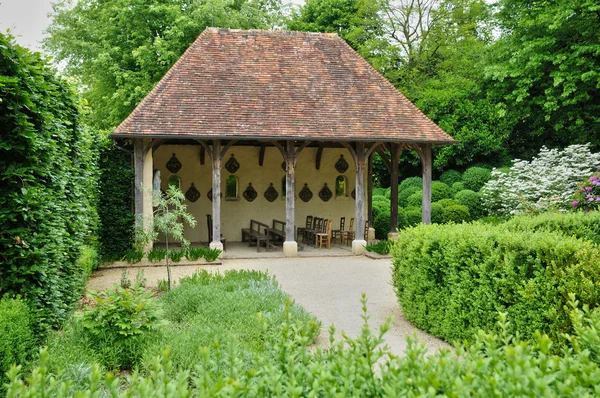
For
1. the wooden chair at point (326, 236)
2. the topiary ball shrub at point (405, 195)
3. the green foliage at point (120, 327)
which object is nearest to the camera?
the green foliage at point (120, 327)

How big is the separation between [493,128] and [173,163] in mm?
15126

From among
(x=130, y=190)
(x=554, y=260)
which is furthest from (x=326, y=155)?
(x=554, y=260)

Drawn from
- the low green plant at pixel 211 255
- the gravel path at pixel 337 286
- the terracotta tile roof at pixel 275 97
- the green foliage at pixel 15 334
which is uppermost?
the terracotta tile roof at pixel 275 97

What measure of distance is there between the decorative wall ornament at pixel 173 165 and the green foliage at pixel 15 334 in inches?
534

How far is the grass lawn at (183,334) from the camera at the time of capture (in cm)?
521

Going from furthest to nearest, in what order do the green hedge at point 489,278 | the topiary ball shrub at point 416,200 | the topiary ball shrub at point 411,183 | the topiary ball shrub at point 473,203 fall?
the topiary ball shrub at point 411,183 < the topiary ball shrub at point 416,200 < the topiary ball shrub at point 473,203 < the green hedge at point 489,278

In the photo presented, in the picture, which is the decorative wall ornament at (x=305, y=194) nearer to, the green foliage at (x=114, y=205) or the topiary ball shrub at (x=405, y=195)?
the topiary ball shrub at (x=405, y=195)

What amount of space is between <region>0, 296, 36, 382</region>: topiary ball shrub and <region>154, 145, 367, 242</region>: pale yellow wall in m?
13.5

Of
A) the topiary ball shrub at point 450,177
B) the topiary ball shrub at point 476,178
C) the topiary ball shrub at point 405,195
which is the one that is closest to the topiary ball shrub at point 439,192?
the topiary ball shrub at point 405,195

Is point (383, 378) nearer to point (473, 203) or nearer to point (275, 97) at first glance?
point (275, 97)

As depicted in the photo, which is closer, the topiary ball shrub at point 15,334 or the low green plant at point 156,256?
the topiary ball shrub at point 15,334

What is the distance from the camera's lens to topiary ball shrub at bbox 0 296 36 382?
4543 mm

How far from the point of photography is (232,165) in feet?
63.3

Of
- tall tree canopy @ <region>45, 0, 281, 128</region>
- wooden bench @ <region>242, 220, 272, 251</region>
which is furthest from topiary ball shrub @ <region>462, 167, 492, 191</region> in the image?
tall tree canopy @ <region>45, 0, 281, 128</region>
